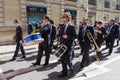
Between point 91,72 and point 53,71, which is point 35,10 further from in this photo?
point 91,72

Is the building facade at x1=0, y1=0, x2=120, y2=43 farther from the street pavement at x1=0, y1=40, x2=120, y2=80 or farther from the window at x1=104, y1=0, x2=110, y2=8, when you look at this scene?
the street pavement at x1=0, y1=40, x2=120, y2=80

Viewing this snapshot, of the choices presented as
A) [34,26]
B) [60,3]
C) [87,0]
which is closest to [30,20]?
[34,26]

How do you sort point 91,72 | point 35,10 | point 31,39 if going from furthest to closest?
point 35,10 < point 31,39 < point 91,72

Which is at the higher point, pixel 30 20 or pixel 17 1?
pixel 17 1

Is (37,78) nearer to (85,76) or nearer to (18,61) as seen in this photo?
(85,76)

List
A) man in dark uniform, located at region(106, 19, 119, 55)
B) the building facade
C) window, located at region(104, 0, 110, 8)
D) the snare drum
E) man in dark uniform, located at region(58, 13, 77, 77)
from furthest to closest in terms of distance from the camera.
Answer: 1. window, located at region(104, 0, 110, 8)
2. the building facade
3. the snare drum
4. man in dark uniform, located at region(106, 19, 119, 55)
5. man in dark uniform, located at region(58, 13, 77, 77)

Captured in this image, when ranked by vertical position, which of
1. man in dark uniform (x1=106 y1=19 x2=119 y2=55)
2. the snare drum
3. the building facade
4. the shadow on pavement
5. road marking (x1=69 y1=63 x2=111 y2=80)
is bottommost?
road marking (x1=69 y1=63 x2=111 y2=80)

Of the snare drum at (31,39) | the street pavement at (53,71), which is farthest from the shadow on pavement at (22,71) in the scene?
the snare drum at (31,39)

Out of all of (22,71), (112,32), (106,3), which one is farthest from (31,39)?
(106,3)

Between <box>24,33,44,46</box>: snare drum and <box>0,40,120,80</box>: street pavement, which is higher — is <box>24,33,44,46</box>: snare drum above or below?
above

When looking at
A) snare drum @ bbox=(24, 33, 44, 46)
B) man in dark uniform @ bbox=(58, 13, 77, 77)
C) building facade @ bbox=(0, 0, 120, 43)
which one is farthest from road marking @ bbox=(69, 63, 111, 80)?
building facade @ bbox=(0, 0, 120, 43)

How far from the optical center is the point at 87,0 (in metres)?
25.7

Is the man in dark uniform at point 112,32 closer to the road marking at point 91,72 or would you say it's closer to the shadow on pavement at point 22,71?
the road marking at point 91,72

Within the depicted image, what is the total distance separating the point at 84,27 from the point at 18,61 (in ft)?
10.1
